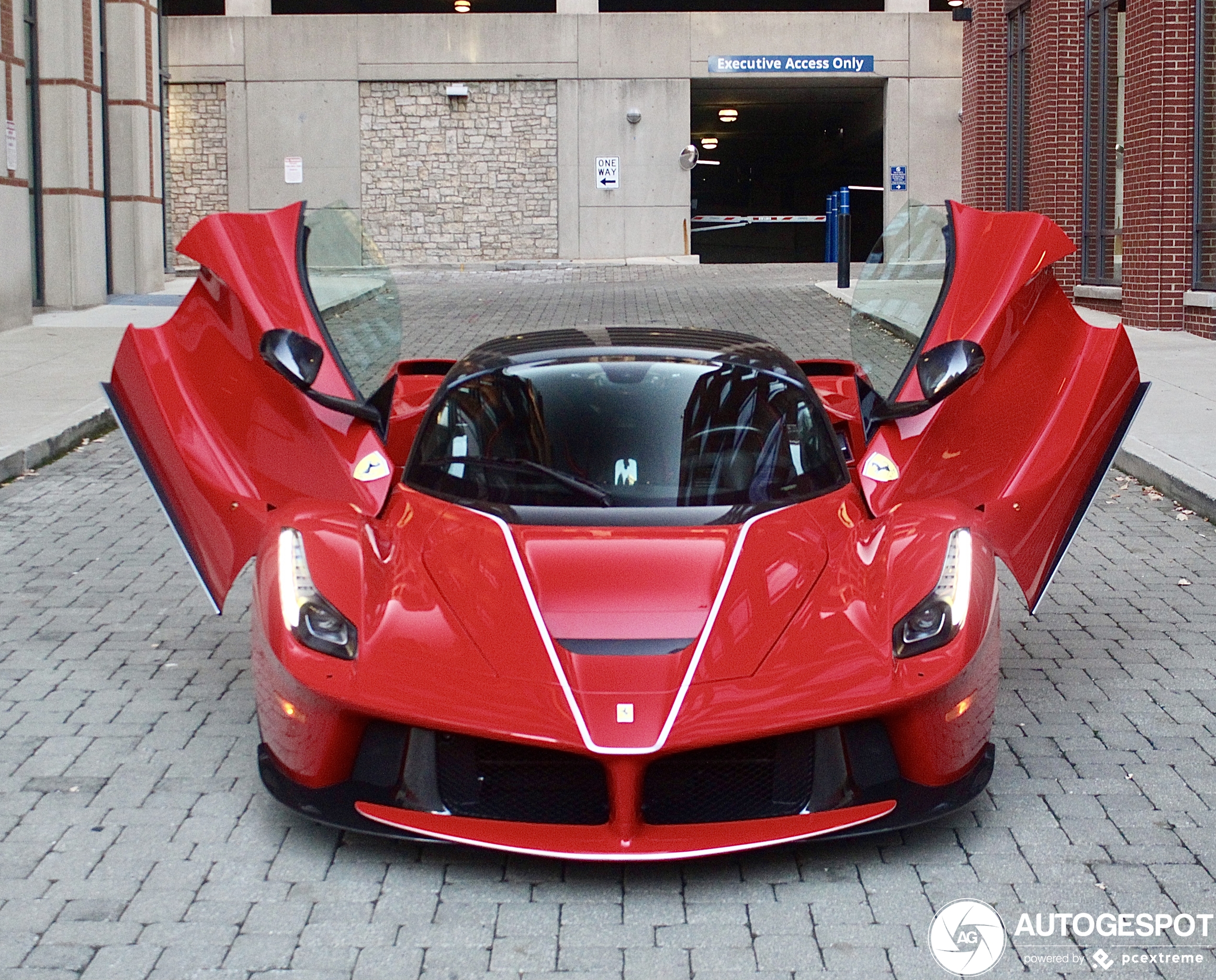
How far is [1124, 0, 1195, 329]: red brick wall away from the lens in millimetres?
16547

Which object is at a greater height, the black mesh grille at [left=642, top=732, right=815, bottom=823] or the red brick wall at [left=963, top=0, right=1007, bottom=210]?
the red brick wall at [left=963, top=0, right=1007, bottom=210]

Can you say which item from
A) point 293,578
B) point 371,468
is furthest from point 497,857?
point 371,468

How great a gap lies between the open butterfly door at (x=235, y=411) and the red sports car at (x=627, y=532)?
13 mm

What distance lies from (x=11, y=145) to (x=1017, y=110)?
49.1 feet

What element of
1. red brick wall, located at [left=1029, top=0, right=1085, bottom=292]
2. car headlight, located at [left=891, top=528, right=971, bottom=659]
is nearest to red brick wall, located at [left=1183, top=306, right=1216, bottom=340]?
red brick wall, located at [left=1029, top=0, right=1085, bottom=292]

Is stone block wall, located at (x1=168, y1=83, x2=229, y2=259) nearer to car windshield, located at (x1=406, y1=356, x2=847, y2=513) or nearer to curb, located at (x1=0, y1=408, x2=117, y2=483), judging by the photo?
curb, located at (x1=0, y1=408, x2=117, y2=483)

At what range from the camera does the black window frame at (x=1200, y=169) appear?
16234 mm

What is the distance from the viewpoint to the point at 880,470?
18.0 ft

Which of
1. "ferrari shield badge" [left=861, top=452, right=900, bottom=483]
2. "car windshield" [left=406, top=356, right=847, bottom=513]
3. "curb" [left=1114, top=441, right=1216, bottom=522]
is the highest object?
"car windshield" [left=406, top=356, right=847, bottom=513]

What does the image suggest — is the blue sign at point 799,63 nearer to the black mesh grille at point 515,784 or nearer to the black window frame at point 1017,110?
the black window frame at point 1017,110

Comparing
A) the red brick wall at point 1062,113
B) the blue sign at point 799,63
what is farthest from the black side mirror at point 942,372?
the blue sign at point 799,63

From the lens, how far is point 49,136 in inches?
785

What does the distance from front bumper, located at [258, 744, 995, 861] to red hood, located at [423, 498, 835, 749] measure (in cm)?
26

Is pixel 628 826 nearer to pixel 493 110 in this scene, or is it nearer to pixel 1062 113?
pixel 1062 113
